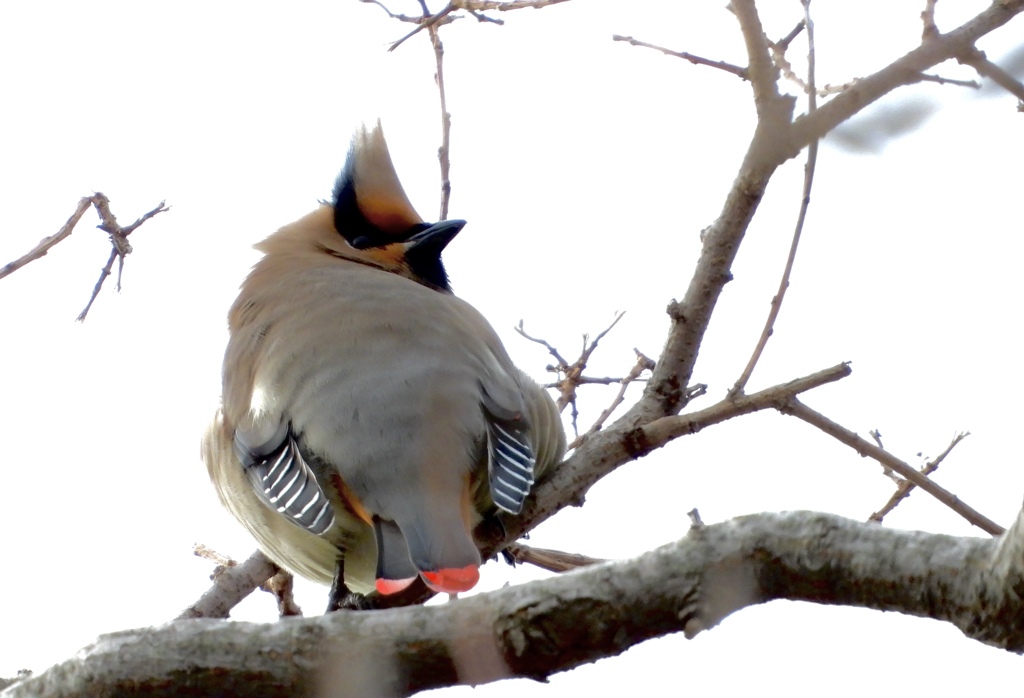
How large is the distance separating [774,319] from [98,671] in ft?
4.97

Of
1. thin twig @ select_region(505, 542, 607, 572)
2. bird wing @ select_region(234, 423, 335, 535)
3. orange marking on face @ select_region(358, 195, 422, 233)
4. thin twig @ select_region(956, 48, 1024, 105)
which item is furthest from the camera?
orange marking on face @ select_region(358, 195, 422, 233)

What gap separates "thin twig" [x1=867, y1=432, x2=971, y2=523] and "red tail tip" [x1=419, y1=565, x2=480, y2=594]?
4.22 ft

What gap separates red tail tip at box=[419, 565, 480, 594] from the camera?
2908 millimetres

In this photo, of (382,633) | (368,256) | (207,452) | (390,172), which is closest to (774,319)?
(382,633)

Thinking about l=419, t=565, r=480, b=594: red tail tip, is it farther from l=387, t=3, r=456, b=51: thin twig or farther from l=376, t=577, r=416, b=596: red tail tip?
l=387, t=3, r=456, b=51: thin twig

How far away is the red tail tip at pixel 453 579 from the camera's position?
2.91m

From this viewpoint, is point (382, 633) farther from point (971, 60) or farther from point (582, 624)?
point (971, 60)

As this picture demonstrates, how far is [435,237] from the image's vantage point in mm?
4680

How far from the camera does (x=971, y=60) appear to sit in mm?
1861

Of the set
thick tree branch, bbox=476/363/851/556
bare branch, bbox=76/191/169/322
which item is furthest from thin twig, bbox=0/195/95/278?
thick tree branch, bbox=476/363/851/556

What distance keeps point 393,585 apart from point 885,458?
114 centimetres

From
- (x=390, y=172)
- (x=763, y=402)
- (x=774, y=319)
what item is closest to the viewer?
(x=774, y=319)

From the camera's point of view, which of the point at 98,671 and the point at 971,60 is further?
the point at 98,671

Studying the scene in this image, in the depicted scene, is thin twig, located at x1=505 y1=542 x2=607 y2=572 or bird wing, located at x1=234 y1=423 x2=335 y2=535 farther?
thin twig, located at x1=505 y1=542 x2=607 y2=572
